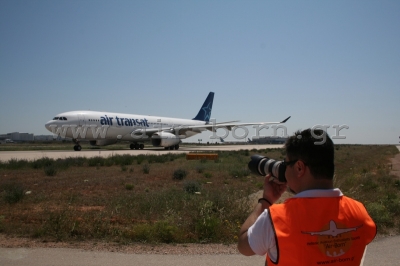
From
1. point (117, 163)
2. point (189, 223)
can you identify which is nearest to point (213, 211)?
point (189, 223)

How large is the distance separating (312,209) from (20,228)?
5927mm

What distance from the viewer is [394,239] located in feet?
20.0

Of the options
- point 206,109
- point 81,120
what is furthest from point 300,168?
point 206,109

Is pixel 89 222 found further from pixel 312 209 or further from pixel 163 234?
pixel 312 209

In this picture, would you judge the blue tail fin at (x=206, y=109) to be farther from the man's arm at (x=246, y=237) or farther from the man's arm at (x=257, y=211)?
the man's arm at (x=246, y=237)

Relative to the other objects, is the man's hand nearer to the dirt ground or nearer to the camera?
the camera

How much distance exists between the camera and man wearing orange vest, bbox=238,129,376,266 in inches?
65.3

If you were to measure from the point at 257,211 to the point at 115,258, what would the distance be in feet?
11.1

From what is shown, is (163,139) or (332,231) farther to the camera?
(163,139)

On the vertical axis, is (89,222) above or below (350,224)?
below

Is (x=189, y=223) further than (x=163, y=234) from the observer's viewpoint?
Yes

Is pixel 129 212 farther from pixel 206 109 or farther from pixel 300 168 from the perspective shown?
pixel 206 109

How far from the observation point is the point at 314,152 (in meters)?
1.83

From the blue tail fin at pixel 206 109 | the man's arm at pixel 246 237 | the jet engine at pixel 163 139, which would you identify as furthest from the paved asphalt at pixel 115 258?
the blue tail fin at pixel 206 109
